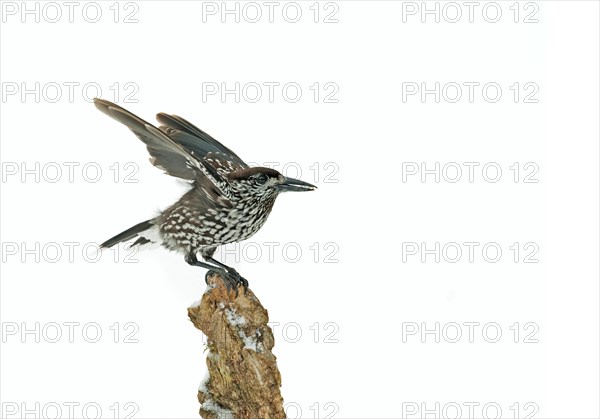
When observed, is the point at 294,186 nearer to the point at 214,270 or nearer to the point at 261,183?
the point at 261,183

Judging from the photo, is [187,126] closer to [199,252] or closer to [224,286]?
[199,252]

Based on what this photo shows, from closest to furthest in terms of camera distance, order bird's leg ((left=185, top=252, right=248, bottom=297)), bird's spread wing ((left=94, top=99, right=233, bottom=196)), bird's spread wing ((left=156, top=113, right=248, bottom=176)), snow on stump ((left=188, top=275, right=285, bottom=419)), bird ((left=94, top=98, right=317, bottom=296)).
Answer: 1. bird's spread wing ((left=94, top=99, right=233, bottom=196))
2. snow on stump ((left=188, top=275, right=285, bottom=419))
3. bird ((left=94, top=98, right=317, bottom=296))
4. bird's leg ((left=185, top=252, right=248, bottom=297))
5. bird's spread wing ((left=156, top=113, right=248, bottom=176))

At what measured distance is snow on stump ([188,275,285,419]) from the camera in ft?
18.5

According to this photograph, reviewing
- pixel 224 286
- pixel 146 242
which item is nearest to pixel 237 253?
pixel 146 242

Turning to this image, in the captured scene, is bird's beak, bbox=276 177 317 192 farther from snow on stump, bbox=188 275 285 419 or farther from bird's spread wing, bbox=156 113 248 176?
snow on stump, bbox=188 275 285 419

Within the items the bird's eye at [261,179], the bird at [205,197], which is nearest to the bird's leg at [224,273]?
the bird at [205,197]

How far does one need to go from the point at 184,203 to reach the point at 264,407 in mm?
1604

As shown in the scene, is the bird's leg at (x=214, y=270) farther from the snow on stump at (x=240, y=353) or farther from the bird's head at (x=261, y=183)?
the bird's head at (x=261, y=183)

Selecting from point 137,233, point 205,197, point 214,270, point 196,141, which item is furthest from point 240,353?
point 196,141

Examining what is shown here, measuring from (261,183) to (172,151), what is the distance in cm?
67

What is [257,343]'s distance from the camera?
5652 mm

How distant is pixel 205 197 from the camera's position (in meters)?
5.99

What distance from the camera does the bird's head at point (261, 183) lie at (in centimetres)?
575

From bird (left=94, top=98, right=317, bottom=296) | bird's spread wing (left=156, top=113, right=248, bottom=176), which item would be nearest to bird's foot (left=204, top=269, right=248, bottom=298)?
bird (left=94, top=98, right=317, bottom=296)
